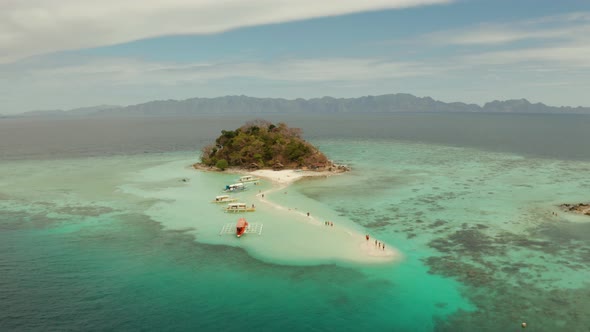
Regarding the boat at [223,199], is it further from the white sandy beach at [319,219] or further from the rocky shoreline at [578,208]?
the rocky shoreline at [578,208]

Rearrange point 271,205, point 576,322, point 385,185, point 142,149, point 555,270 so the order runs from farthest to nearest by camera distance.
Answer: point 142,149, point 385,185, point 271,205, point 555,270, point 576,322

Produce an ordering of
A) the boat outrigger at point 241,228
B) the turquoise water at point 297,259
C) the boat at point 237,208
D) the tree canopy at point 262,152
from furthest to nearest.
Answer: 1. the tree canopy at point 262,152
2. the boat at point 237,208
3. the boat outrigger at point 241,228
4. the turquoise water at point 297,259

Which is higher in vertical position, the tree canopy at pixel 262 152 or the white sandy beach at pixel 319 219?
the tree canopy at pixel 262 152

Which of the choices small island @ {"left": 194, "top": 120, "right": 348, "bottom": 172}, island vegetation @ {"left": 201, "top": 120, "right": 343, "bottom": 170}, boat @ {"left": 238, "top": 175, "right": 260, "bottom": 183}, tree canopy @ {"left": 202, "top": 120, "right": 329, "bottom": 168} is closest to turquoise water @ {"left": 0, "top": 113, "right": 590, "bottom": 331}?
boat @ {"left": 238, "top": 175, "right": 260, "bottom": 183}

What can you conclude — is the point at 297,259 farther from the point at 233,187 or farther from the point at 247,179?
the point at 247,179

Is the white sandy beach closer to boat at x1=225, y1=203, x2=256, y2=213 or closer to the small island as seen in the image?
the small island

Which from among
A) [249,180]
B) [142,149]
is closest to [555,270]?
[249,180]

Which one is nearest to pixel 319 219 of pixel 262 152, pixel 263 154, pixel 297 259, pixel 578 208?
pixel 297 259

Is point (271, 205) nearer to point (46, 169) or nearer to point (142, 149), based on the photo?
point (46, 169)

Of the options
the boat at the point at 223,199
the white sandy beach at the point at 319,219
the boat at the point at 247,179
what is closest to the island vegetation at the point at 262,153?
the white sandy beach at the point at 319,219
